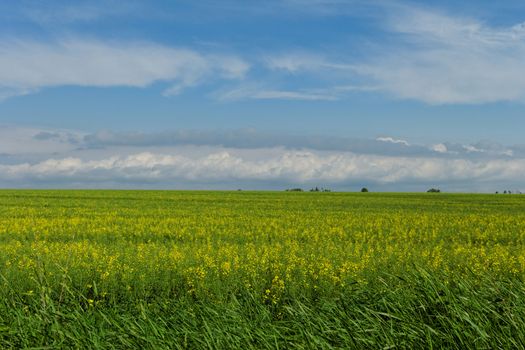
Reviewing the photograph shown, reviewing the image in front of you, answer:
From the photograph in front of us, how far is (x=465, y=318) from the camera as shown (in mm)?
5414

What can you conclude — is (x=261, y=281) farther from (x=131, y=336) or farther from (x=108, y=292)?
(x=131, y=336)

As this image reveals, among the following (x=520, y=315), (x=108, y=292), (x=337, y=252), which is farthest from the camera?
(x=337, y=252)

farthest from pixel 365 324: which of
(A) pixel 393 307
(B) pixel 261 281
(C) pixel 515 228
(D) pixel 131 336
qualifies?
(C) pixel 515 228

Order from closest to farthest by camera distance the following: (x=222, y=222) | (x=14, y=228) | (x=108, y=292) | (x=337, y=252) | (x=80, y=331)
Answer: (x=80, y=331) → (x=108, y=292) → (x=337, y=252) → (x=14, y=228) → (x=222, y=222)

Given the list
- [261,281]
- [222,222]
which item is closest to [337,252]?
[261,281]

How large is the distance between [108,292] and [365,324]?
5873mm

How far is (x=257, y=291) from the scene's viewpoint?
399 inches

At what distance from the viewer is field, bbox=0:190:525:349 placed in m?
5.78

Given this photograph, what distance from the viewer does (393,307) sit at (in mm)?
6230

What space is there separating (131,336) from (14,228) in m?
16.6

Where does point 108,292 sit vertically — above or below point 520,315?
below

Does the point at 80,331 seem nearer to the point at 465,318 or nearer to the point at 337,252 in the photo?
the point at 465,318

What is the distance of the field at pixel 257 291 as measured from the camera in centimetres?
578

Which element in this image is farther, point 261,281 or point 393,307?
point 261,281
